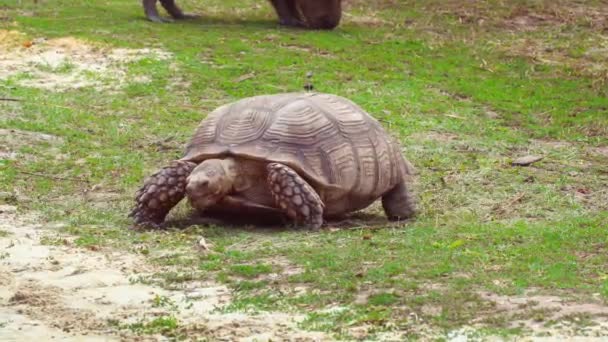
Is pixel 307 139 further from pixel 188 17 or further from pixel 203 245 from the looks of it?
pixel 188 17

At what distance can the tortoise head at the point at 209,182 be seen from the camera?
6.90m

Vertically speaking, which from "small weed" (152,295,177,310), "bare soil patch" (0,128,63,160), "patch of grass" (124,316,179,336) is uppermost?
"patch of grass" (124,316,179,336)

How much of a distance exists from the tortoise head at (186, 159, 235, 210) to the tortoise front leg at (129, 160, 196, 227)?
152mm

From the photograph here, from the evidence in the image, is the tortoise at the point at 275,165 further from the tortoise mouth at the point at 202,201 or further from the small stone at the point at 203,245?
the small stone at the point at 203,245

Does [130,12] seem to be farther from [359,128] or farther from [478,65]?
[359,128]

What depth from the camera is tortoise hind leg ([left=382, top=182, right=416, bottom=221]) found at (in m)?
7.62

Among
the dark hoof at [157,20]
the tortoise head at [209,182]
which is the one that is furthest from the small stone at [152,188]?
the dark hoof at [157,20]

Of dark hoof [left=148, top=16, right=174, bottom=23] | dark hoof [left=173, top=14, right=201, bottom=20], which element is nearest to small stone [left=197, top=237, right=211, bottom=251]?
dark hoof [left=148, top=16, right=174, bottom=23]

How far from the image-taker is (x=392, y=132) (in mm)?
10008

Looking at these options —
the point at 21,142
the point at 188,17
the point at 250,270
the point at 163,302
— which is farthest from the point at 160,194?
the point at 188,17

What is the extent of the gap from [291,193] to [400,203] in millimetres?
911

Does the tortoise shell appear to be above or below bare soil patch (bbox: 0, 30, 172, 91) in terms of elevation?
above

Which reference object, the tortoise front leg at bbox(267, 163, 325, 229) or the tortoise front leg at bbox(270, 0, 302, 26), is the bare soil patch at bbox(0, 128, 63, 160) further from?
the tortoise front leg at bbox(270, 0, 302, 26)

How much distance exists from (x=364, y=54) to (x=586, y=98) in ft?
7.68
